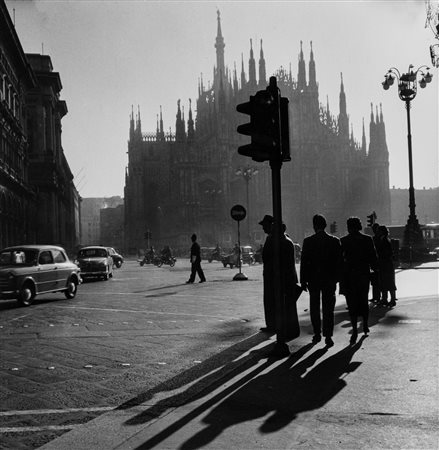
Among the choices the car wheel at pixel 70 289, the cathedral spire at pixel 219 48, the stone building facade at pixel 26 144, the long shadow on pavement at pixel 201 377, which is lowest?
the long shadow on pavement at pixel 201 377

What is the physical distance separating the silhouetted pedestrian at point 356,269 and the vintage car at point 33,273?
8.25 metres

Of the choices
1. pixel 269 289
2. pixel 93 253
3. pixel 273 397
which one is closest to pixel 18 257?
pixel 269 289

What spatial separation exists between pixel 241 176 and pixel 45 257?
59851mm

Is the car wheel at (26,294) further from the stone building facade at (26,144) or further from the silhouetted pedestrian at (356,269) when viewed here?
the stone building facade at (26,144)

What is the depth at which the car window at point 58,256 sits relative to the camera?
15.9m

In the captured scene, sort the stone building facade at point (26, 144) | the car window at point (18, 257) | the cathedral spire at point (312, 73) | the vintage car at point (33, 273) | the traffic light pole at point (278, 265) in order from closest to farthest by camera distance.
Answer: the traffic light pole at point (278, 265) → the vintage car at point (33, 273) → the car window at point (18, 257) → the stone building facade at point (26, 144) → the cathedral spire at point (312, 73)

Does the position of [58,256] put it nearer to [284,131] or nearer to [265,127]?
[284,131]

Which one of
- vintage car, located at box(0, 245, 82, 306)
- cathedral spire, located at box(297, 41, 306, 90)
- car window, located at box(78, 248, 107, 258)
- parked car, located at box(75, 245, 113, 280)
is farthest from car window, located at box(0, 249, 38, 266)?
cathedral spire, located at box(297, 41, 306, 90)

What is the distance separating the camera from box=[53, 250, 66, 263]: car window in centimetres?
1592

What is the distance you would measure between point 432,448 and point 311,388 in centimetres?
168

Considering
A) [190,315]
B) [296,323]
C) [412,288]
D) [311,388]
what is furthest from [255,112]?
[412,288]

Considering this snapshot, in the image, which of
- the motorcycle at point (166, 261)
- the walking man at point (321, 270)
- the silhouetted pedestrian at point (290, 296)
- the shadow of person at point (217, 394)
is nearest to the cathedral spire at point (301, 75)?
the motorcycle at point (166, 261)

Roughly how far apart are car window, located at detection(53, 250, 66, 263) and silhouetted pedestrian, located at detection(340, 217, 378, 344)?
9.49m

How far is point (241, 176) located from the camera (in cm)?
7450
